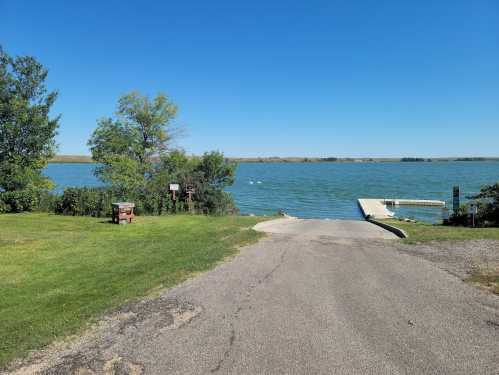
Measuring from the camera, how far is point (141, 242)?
10.3 m

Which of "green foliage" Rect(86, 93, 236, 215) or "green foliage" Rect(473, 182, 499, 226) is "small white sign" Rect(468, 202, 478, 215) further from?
"green foliage" Rect(86, 93, 236, 215)

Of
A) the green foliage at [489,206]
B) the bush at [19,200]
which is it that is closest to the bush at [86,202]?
the bush at [19,200]

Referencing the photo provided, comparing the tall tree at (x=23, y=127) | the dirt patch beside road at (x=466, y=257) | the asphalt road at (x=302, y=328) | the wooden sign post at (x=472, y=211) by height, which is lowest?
the dirt patch beside road at (x=466, y=257)

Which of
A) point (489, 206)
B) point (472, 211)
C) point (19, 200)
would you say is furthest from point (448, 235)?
point (19, 200)

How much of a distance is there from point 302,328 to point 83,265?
5.41m

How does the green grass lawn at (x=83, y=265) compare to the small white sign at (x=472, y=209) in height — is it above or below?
below

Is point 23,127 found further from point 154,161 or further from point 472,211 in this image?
A: point 472,211

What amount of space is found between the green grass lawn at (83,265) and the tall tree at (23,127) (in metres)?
4.51

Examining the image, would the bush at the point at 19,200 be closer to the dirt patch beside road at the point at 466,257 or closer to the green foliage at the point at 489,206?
the dirt patch beside road at the point at 466,257

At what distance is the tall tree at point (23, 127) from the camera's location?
1731 cm

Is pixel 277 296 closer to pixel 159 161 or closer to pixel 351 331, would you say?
pixel 351 331

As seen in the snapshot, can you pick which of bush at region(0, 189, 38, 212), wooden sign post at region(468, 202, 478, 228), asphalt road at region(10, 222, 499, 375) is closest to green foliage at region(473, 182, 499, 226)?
wooden sign post at region(468, 202, 478, 228)

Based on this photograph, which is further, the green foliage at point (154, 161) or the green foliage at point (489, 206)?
the green foliage at point (154, 161)

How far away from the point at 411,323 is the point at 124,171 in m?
21.9
